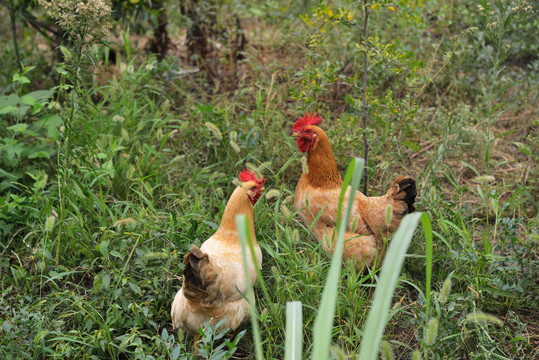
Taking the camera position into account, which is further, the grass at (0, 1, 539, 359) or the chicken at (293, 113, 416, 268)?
the chicken at (293, 113, 416, 268)

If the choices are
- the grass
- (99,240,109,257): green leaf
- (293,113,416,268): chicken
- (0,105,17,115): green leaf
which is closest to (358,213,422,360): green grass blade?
the grass

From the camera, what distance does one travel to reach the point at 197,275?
88.0 inches

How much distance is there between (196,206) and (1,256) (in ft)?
4.21

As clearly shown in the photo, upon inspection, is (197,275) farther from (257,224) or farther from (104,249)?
(257,224)

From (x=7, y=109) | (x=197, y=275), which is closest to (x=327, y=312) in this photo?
(x=197, y=275)

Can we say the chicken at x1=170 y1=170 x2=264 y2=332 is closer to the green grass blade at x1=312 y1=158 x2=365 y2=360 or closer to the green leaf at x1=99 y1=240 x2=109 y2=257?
the green leaf at x1=99 y1=240 x2=109 y2=257

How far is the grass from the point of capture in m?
2.44

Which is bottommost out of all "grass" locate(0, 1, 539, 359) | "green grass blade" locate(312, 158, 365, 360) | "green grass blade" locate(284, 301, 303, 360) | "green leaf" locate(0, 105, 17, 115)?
"grass" locate(0, 1, 539, 359)

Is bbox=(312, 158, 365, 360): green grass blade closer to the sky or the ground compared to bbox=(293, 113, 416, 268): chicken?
closer to the sky

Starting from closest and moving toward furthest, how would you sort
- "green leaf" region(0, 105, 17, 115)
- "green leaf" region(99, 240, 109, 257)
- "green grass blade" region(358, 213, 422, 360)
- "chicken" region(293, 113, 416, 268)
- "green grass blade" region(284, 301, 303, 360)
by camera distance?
"green grass blade" region(358, 213, 422, 360)
"green grass blade" region(284, 301, 303, 360)
"green leaf" region(99, 240, 109, 257)
"chicken" region(293, 113, 416, 268)
"green leaf" region(0, 105, 17, 115)

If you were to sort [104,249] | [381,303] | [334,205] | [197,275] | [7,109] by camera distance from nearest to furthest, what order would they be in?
[381,303]
[197,275]
[104,249]
[334,205]
[7,109]

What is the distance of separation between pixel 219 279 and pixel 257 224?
75 centimetres

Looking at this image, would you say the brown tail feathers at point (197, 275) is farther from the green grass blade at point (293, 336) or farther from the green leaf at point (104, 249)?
the green grass blade at point (293, 336)

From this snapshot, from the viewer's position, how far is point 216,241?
2.67m
